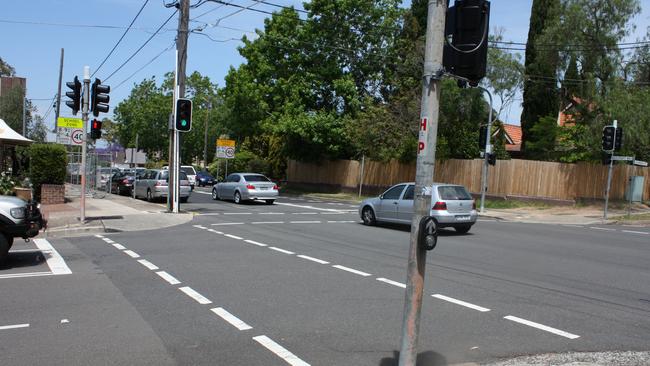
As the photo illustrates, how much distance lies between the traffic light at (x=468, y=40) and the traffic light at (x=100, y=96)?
13.6m

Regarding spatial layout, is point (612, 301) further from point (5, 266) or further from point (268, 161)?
point (268, 161)

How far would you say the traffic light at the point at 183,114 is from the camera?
757 inches

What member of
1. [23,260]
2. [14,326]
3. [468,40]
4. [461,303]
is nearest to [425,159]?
[468,40]

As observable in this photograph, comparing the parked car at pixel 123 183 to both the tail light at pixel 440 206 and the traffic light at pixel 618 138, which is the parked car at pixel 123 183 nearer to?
the tail light at pixel 440 206

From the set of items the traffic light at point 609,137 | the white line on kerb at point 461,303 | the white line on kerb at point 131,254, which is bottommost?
the white line on kerb at point 131,254

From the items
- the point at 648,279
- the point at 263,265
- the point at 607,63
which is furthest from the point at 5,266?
the point at 607,63

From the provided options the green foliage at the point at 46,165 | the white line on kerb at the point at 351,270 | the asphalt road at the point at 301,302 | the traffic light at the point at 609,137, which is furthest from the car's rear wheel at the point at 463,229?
the green foliage at the point at 46,165

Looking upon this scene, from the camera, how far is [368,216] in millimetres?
17609

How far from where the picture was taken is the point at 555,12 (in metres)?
28.8

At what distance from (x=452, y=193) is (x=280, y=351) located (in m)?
11.7

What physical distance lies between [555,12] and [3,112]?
4812 cm

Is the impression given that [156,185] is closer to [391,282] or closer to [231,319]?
[391,282]

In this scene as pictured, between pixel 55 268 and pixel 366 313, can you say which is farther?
pixel 55 268

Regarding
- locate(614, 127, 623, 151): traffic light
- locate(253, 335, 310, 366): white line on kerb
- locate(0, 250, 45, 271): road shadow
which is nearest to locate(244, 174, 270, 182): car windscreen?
locate(0, 250, 45, 271): road shadow
